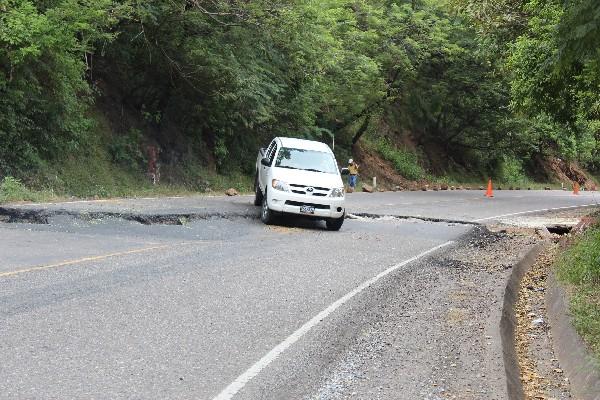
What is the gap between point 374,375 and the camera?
22.1ft

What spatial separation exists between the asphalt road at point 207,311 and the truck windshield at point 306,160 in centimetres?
277

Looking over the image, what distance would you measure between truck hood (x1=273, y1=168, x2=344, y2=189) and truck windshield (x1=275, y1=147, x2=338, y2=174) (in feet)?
1.08

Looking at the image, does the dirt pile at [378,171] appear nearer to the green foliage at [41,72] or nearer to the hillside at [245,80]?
the hillside at [245,80]

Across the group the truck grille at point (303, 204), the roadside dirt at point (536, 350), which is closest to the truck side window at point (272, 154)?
the truck grille at point (303, 204)

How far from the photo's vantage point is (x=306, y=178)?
17781 millimetres

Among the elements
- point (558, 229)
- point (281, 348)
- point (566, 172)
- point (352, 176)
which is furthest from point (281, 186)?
point (566, 172)

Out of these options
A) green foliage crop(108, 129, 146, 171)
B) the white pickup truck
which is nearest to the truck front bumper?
the white pickup truck

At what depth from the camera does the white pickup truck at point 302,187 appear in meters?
17.4

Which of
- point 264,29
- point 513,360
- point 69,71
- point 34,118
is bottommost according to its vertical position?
point 513,360

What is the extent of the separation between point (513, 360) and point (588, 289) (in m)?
2.60

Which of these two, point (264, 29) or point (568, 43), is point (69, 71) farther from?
point (568, 43)

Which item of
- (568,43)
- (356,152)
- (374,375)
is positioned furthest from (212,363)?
(356,152)

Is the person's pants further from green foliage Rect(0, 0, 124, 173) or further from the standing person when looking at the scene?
green foliage Rect(0, 0, 124, 173)

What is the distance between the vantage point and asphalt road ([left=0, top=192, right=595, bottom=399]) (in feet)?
20.1
